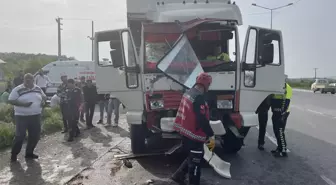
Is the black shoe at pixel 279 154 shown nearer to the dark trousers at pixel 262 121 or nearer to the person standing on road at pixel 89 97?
the dark trousers at pixel 262 121

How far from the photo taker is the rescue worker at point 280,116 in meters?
7.61

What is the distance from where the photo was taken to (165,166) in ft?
22.4

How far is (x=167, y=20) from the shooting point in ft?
24.0

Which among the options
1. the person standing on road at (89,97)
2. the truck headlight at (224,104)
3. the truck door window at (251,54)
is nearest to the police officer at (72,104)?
the person standing on road at (89,97)

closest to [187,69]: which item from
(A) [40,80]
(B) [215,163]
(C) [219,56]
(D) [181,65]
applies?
(D) [181,65]

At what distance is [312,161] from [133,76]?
4.10 m

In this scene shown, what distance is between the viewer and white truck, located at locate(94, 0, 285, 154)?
644cm

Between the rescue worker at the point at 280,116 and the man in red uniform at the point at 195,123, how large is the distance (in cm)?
316

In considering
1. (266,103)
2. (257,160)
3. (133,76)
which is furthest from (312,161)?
(133,76)

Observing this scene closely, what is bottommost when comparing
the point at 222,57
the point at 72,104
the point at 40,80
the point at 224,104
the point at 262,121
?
the point at 262,121

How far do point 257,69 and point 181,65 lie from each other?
1.59 m

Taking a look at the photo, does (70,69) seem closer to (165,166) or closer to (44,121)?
(44,121)

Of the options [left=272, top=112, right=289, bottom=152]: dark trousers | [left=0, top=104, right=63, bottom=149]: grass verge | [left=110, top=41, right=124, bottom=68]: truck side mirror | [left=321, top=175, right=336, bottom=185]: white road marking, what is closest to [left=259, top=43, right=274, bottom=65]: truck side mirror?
[left=272, top=112, right=289, bottom=152]: dark trousers

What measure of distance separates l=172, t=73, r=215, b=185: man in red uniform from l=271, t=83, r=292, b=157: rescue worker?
316cm
